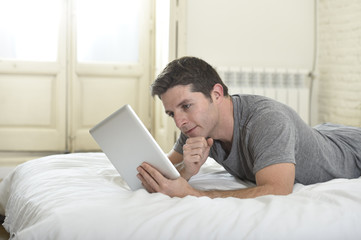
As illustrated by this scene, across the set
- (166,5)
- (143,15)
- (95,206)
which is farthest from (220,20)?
(95,206)

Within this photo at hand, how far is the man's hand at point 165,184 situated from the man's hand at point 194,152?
185 millimetres

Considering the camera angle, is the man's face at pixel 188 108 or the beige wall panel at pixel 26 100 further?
the beige wall panel at pixel 26 100

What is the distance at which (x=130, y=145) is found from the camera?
1.54 metres

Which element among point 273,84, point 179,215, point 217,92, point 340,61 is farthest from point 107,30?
point 179,215

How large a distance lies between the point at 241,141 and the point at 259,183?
256mm

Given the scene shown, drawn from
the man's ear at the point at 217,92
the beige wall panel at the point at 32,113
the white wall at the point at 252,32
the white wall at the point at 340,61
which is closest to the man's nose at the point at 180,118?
the man's ear at the point at 217,92

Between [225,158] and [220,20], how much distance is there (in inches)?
92.7

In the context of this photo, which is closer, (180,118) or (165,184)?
(165,184)

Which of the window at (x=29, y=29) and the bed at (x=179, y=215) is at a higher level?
the window at (x=29, y=29)

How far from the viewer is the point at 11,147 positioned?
4395 mm

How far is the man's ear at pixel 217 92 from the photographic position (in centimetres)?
175

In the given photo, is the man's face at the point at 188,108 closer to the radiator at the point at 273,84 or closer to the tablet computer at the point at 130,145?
the tablet computer at the point at 130,145

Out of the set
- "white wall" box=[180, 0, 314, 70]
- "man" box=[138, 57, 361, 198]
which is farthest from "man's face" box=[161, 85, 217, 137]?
"white wall" box=[180, 0, 314, 70]

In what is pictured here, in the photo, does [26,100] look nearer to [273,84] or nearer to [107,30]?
[107,30]
